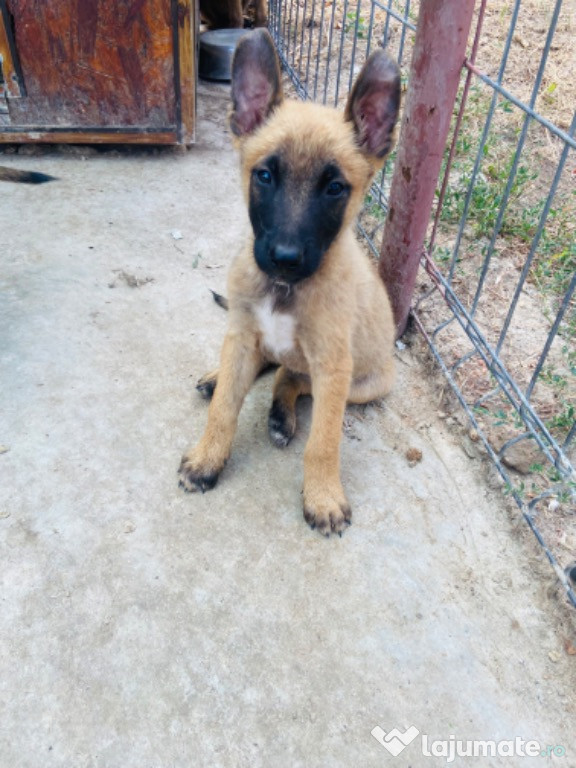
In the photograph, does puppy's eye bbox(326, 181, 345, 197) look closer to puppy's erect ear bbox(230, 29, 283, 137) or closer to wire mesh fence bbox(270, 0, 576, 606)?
puppy's erect ear bbox(230, 29, 283, 137)

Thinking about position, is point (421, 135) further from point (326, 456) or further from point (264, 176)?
point (326, 456)

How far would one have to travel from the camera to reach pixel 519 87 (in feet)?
17.9

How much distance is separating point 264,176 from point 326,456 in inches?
47.0

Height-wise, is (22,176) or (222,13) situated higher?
(222,13)

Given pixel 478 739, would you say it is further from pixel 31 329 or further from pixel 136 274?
pixel 136 274

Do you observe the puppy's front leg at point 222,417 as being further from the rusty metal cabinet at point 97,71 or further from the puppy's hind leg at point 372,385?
the rusty metal cabinet at point 97,71

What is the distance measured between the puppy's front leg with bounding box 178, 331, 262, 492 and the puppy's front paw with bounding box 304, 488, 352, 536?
448 millimetres

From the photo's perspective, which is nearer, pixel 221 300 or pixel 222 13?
pixel 221 300

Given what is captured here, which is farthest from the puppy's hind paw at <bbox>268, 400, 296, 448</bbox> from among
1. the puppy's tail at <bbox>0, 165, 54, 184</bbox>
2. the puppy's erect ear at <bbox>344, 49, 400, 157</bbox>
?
the puppy's tail at <bbox>0, 165, 54, 184</bbox>

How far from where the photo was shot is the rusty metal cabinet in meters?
4.67

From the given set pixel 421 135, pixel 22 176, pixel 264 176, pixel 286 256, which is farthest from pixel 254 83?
pixel 22 176

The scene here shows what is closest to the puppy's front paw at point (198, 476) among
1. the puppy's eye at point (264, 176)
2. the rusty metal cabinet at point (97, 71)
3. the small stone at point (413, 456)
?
the small stone at point (413, 456)

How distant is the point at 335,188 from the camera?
93.9 inches

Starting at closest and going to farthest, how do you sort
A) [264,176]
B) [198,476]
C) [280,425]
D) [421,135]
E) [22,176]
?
[264,176]
[198,476]
[280,425]
[421,135]
[22,176]
